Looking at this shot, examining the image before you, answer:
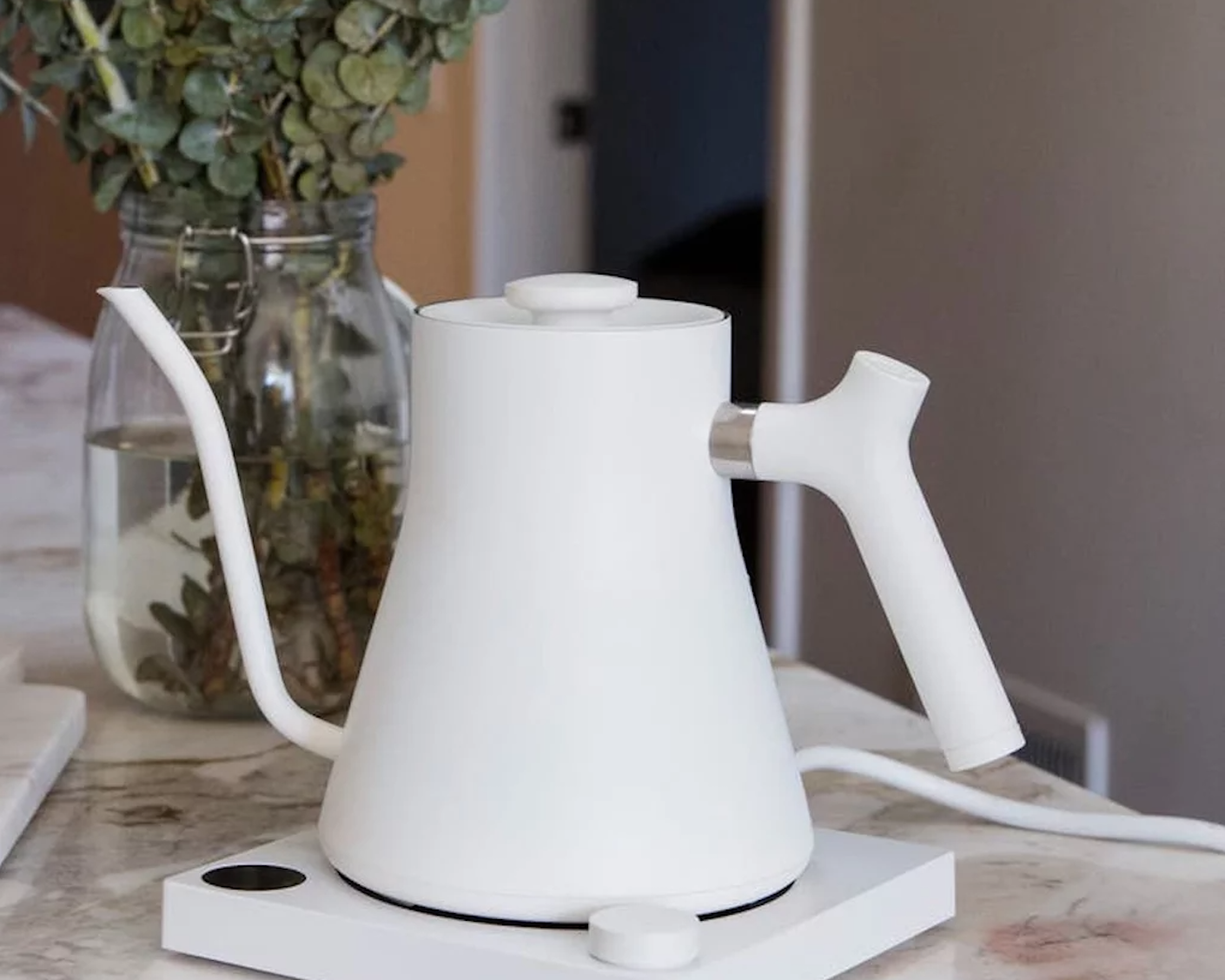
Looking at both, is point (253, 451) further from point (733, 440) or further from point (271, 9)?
point (733, 440)

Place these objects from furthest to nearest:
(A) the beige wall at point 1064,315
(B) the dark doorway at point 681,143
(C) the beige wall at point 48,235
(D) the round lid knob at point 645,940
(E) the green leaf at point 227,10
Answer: (C) the beige wall at point 48,235
(B) the dark doorway at point 681,143
(A) the beige wall at point 1064,315
(E) the green leaf at point 227,10
(D) the round lid knob at point 645,940

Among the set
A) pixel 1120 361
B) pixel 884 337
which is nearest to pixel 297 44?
pixel 1120 361

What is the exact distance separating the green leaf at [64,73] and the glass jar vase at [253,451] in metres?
0.06

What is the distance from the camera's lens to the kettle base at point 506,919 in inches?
25.9

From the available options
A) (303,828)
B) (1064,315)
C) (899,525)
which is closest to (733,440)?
(899,525)

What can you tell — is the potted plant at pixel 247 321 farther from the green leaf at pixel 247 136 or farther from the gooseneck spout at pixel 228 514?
the gooseneck spout at pixel 228 514

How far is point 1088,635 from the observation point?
1911mm

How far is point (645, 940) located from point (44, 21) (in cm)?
53

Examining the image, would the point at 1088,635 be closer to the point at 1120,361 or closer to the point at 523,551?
the point at 1120,361

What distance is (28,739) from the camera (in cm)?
88

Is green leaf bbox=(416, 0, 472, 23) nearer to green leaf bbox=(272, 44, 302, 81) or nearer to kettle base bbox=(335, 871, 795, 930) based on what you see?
green leaf bbox=(272, 44, 302, 81)

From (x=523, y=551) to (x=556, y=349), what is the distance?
7 cm

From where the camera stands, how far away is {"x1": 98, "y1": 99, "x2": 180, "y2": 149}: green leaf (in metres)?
0.92

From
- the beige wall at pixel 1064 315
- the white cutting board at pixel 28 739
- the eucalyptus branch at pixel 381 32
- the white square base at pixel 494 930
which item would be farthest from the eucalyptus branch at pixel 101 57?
the beige wall at pixel 1064 315
